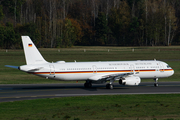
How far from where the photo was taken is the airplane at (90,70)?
3903 cm

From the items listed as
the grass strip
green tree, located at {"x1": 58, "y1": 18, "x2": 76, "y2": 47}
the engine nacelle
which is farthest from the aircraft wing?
green tree, located at {"x1": 58, "y1": 18, "x2": 76, "y2": 47}

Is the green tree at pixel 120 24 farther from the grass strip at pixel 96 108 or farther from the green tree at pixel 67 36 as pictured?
the grass strip at pixel 96 108

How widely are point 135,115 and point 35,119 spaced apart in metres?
7.24

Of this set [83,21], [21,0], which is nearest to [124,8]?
[83,21]

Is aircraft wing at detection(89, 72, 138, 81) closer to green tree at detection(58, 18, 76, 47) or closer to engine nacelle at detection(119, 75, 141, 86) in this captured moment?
engine nacelle at detection(119, 75, 141, 86)

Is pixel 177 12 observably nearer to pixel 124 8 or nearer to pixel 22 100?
pixel 124 8

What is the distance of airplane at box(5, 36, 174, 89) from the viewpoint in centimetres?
3903

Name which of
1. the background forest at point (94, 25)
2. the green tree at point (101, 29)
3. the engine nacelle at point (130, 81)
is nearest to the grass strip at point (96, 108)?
the engine nacelle at point (130, 81)

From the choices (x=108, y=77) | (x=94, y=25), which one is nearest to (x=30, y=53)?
(x=108, y=77)

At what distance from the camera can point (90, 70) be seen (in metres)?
40.7

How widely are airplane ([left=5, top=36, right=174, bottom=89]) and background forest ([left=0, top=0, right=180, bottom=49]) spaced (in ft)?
284

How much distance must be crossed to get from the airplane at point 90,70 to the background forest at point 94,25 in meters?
86.6

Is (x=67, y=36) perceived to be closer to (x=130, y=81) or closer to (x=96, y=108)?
(x=130, y=81)

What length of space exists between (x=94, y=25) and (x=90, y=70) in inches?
5004
